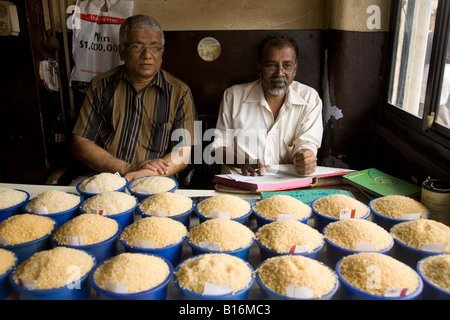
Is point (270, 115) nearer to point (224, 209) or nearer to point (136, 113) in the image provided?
point (136, 113)

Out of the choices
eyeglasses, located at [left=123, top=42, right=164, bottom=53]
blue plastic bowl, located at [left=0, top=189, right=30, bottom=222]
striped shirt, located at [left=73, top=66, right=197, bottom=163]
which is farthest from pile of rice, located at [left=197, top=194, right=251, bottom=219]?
eyeglasses, located at [left=123, top=42, right=164, bottom=53]

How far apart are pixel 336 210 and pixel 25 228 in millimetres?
1173

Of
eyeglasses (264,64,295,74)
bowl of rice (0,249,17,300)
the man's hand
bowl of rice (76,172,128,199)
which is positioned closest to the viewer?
bowl of rice (0,249,17,300)

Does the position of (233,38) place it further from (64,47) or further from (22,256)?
(22,256)

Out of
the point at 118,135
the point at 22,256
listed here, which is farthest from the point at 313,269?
the point at 118,135

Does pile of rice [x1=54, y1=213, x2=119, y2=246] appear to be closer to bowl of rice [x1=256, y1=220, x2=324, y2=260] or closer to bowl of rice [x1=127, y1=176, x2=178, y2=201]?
bowl of rice [x1=127, y1=176, x2=178, y2=201]

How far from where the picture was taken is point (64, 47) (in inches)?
116

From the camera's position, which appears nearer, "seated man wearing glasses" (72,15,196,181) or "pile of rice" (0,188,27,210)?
"pile of rice" (0,188,27,210)

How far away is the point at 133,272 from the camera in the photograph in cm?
101

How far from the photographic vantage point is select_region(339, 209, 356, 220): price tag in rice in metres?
1.39

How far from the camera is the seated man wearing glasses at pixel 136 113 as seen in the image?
2.51 metres

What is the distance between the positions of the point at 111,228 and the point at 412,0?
2165 millimetres

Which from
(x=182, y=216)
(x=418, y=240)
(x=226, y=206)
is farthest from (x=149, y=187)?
(x=418, y=240)

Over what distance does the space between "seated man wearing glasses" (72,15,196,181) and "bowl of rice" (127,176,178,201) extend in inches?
27.1
